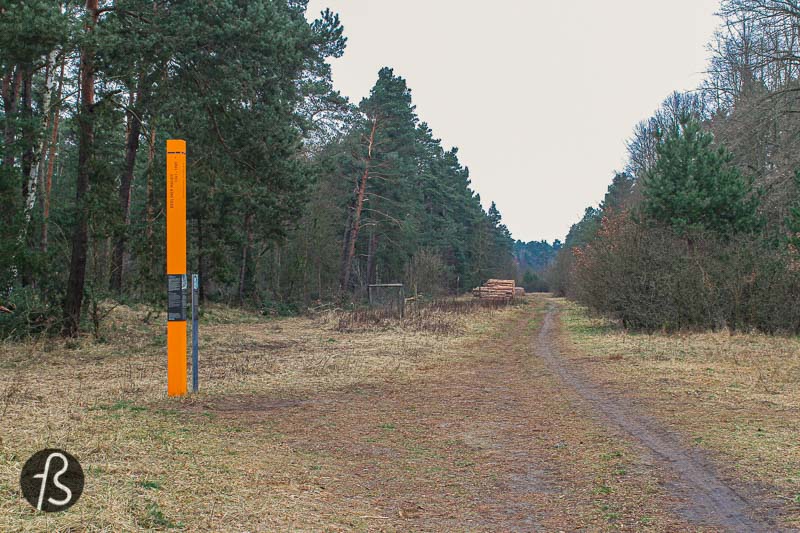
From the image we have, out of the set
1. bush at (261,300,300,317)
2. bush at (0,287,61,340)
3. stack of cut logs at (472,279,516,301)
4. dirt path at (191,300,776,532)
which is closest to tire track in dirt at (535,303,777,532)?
dirt path at (191,300,776,532)

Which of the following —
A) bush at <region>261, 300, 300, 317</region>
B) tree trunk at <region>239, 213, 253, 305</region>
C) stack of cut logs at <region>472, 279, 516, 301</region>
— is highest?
tree trunk at <region>239, 213, 253, 305</region>

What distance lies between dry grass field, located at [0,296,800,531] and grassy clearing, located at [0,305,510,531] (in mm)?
26

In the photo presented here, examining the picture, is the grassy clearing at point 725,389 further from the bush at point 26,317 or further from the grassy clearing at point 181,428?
the bush at point 26,317

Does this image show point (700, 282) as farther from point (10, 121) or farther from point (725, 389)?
point (10, 121)

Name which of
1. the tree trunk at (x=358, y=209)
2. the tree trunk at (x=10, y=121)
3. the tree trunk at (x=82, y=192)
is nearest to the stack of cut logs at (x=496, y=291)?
the tree trunk at (x=358, y=209)

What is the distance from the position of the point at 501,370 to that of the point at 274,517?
9960mm

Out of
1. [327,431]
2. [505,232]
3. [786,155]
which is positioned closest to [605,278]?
[786,155]

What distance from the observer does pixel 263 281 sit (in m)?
39.6

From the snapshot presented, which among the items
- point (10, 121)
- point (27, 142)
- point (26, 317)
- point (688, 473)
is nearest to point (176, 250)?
point (688, 473)

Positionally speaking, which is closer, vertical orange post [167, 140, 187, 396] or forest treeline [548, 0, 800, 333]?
vertical orange post [167, 140, 187, 396]

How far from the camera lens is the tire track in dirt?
5.12 m

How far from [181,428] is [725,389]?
332 inches

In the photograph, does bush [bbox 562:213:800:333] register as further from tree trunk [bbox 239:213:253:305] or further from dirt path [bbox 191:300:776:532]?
tree trunk [bbox 239:213:253:305]

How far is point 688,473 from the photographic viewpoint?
20.9 ft
